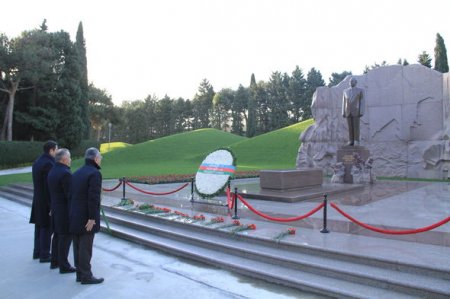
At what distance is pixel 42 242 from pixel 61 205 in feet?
4.15

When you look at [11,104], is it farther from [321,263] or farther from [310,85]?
[310,85]

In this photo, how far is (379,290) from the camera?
4.48m

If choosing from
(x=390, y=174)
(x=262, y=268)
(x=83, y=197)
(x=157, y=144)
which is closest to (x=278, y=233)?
(x=262, y=268)

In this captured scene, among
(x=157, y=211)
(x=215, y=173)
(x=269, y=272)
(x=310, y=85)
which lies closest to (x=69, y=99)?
(x=215, y=173)

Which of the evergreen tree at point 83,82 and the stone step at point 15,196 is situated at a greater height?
the evergreen tree at point 83,82

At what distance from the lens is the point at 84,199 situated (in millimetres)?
4918

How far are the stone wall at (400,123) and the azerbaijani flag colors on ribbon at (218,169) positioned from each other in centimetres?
1269

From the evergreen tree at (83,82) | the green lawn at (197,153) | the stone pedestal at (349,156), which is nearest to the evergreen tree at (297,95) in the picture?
the green lawn at (197,153)

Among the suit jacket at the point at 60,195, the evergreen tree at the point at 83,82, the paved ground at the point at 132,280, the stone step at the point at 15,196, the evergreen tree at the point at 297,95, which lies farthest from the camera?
the evergreen tree at the point at 297,95

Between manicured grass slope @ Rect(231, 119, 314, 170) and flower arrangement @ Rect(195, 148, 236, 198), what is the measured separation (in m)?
18.6

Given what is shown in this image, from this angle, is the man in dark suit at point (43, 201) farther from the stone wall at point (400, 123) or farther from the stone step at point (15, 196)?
the stone wall at point (400, 123)

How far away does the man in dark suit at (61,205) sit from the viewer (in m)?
5.31

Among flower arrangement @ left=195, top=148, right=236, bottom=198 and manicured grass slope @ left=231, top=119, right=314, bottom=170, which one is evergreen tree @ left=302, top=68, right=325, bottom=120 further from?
flower arrangement @ left=195, top=148, right=236, bottom=198

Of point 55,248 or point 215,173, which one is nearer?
point 55,248
